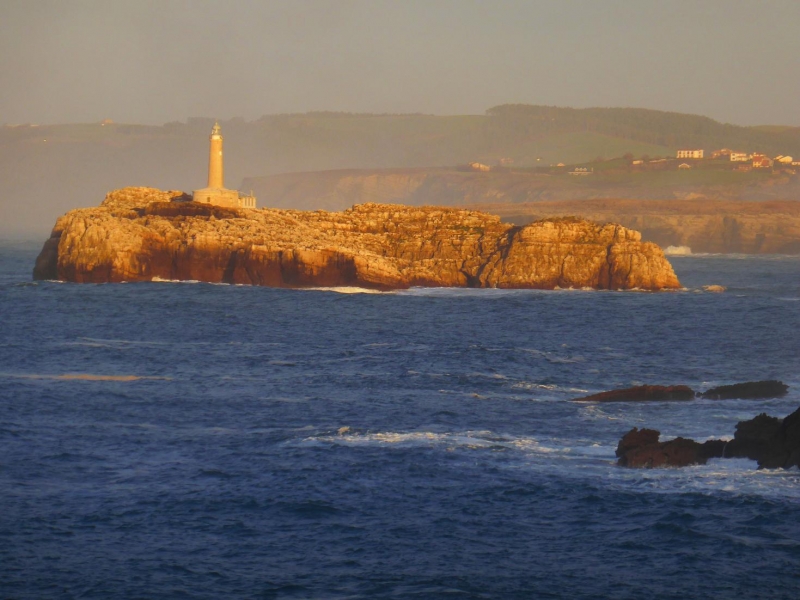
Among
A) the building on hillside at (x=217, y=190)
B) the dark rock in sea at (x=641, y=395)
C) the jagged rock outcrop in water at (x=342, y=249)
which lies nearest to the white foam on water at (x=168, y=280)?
the jagged rock outcrop in water at (x=342, y=249)

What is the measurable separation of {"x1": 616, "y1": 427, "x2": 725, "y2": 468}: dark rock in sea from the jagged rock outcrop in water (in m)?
41.7

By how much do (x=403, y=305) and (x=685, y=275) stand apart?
37558 mm

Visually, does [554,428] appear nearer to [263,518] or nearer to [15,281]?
[263,518]

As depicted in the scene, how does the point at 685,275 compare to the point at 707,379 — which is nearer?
the point at 707,379

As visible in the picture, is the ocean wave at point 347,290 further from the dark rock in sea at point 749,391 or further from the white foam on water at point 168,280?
the dark rock in sea at point 749,391

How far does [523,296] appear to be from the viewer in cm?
6419

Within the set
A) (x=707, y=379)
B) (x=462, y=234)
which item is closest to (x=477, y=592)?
(x=707, y=379)

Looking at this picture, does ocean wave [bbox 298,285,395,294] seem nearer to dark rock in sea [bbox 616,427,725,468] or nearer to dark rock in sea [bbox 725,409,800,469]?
dark rock in sea [bbox 616,427,725,468]

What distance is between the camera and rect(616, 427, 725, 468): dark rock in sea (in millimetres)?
24547

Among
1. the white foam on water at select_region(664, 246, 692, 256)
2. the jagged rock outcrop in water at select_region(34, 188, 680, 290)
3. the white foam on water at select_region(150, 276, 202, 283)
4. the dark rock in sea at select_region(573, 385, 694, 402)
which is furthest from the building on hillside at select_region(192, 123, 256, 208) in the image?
the white foam on water at select_region(664, 246, 692, 256)

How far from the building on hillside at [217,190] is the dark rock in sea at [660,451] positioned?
57722mm

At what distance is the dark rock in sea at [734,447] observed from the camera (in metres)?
24.3

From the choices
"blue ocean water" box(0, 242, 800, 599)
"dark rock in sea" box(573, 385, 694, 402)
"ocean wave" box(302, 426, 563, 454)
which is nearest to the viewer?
"blue ocean water" box(0, 242, 800, 599)

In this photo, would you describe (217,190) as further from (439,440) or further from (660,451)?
(660,451)
